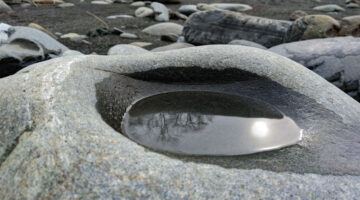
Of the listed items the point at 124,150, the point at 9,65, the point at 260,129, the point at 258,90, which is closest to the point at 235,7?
the point at 9,65

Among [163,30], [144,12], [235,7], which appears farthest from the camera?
[235,7]

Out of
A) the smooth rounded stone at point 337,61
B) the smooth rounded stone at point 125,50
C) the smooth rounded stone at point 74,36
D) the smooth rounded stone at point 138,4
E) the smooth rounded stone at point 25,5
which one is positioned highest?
the smooth rounded stone at point 337,61

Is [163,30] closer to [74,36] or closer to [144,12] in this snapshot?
[74,36]

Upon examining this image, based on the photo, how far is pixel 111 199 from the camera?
1.49 metres

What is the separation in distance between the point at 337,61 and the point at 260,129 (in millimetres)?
1813

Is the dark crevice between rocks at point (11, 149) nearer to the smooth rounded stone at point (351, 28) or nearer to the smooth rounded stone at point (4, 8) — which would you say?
the smooth rounded stone at point (351, 28)

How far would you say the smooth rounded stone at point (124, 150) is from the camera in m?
1.53

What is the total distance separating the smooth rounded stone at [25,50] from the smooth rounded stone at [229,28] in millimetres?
1952

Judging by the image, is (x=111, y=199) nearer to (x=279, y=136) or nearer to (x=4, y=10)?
(x=279, y=136)

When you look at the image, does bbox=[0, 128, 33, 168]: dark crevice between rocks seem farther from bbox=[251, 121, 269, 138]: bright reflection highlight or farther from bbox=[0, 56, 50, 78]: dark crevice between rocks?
bbox=[0, 56, 50, 78]: dark crevice between rocks

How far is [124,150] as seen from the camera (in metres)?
1.64

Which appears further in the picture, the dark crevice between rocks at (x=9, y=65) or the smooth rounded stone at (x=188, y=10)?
the smooth rounded stone at (x=188, y=10)

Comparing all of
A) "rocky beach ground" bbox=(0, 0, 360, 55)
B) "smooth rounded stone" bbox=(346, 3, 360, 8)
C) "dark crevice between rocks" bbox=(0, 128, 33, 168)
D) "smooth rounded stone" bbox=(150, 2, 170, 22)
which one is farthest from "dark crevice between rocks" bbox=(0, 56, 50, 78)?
"smooth rounded stone" bbox=(346, 3, 360, 8)

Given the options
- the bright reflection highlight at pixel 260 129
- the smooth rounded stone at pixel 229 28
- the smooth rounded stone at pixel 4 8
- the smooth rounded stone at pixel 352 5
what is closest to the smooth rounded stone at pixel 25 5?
the smooth rounded stone at pixel 4 8
